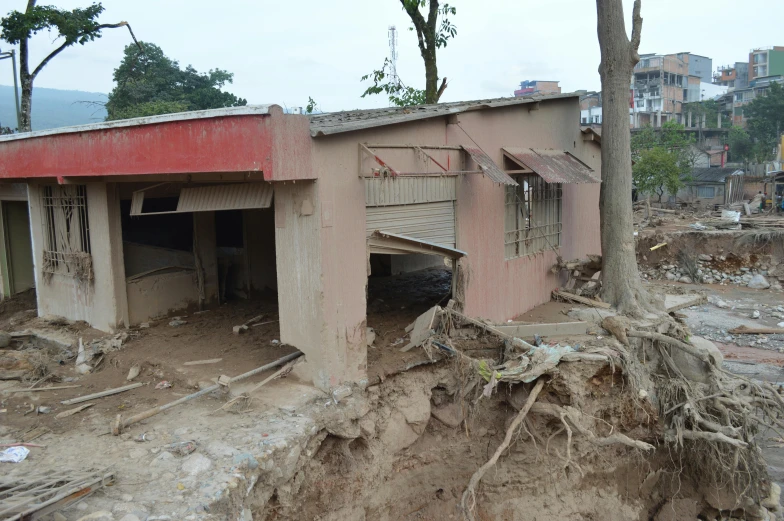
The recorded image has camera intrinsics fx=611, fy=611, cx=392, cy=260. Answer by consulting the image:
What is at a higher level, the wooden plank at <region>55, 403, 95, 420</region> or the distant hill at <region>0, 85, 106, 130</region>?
the distant hill at <region>0, 85, 106, 130</region>

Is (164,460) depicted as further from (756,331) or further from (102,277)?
(756,331)

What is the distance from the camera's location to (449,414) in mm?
7867

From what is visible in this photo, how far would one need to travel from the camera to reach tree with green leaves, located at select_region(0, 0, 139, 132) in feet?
55.1

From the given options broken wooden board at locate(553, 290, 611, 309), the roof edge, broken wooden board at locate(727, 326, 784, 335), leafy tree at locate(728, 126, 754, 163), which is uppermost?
leafy tree at locate(728, 126, 754, 163)

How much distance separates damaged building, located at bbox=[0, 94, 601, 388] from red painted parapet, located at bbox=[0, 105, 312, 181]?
0.02 meters

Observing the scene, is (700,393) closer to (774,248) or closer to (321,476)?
(321,476)

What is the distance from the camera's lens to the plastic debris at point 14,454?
550cm

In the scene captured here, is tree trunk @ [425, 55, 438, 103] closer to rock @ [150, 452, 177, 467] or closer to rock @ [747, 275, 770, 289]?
rock @ [747, 275, 770, 289]

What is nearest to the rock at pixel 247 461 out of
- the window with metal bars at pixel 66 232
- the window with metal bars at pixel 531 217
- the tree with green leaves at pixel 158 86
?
the window with metal bars at pixel 66 232

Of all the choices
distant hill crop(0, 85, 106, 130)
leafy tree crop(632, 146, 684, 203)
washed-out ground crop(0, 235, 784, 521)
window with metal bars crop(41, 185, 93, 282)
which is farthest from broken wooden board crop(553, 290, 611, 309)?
distant hill crop(0, 85, 106, 130)

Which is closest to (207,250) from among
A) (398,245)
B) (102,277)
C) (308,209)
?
(102,277)

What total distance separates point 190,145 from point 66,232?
4.49 metres

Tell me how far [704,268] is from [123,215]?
64.1 feet

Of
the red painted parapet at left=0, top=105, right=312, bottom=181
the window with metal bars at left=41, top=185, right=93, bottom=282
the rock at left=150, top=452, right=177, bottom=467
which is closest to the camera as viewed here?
the rock at left=150, top=452, right=177, bottom=467
